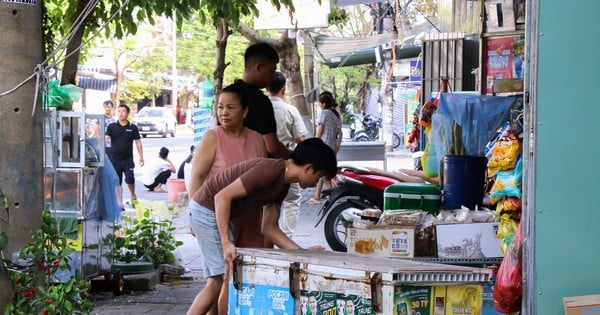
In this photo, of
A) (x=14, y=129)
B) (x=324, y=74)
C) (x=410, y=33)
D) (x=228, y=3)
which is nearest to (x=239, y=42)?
(x=324, y=74)

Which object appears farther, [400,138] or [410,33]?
[400,138]

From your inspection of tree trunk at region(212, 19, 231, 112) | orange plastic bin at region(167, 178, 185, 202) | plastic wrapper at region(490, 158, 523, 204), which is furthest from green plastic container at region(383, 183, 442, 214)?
orange plastic bin at region(167, 178, 185, 202)

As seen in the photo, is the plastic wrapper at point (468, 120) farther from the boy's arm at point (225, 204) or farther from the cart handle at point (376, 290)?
the cart handle at point (376, 290)

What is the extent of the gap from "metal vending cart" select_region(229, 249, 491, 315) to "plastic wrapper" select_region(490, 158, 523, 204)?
1.55 meters

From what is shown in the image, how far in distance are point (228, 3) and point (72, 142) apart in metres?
1.92

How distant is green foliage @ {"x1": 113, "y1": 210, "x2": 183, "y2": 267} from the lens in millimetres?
9633

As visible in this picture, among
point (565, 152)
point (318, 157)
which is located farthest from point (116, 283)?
point (565, 152)

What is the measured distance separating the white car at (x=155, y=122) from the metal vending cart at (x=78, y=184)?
1474 inches

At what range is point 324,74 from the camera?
136 feet

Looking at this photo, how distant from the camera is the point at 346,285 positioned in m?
4.41

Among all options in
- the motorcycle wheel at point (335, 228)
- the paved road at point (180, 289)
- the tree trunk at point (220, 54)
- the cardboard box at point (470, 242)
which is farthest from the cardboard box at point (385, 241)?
the tree trunk at point (220, 54)

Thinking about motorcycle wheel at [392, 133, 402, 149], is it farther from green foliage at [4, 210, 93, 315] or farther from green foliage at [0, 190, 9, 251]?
green foliage at [0, 190, 9, 251]

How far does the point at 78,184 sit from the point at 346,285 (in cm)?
404

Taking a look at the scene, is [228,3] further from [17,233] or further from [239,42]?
[239,42]
